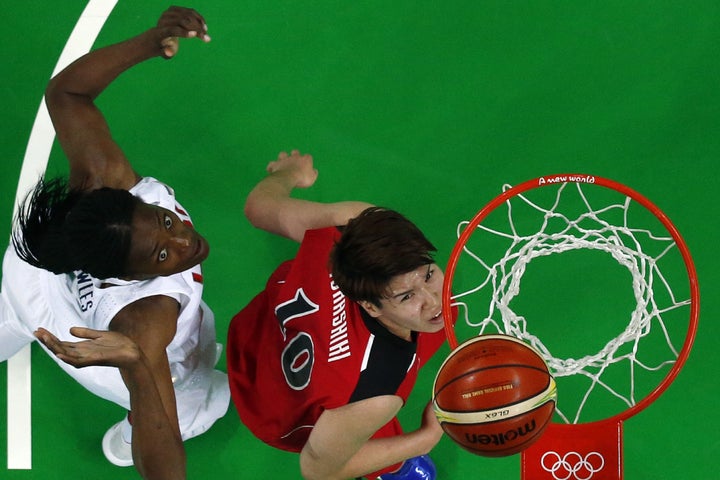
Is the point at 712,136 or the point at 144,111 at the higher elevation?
the point at 144,111

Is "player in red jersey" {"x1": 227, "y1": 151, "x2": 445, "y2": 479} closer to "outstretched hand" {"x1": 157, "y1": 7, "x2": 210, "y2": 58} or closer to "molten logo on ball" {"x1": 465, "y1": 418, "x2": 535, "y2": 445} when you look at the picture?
"molten logo on ball" {"x1": 465, "y1": 418, "x2": 535, "y2": 445}

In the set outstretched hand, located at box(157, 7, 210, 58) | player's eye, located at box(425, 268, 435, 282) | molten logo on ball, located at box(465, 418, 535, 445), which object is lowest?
molten logo on ball, located at box(465, 418, 535, 445)

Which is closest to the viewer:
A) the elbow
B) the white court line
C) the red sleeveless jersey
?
the red sleeveless jersey

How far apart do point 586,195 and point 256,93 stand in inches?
64.1

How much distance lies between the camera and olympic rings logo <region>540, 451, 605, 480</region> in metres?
2.57

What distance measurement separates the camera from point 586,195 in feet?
11.5

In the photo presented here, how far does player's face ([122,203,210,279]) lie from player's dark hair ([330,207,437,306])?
466 millimetres

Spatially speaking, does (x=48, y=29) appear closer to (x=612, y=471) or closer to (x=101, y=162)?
(x=101, y=162)

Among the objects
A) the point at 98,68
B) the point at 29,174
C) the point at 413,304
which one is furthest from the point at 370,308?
the point at 29,174

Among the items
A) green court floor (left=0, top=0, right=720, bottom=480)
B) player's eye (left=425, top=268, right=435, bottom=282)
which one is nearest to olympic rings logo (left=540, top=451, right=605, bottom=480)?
player's eye (left=425, top=268, right=435, bottom=282)

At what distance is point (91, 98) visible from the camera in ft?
9.01

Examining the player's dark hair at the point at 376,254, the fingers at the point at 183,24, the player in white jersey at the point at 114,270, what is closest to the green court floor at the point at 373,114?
the player in white jersey at the point at 114,270

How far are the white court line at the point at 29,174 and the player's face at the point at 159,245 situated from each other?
4.92 feet

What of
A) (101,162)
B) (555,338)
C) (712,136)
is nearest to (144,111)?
(101,162)
